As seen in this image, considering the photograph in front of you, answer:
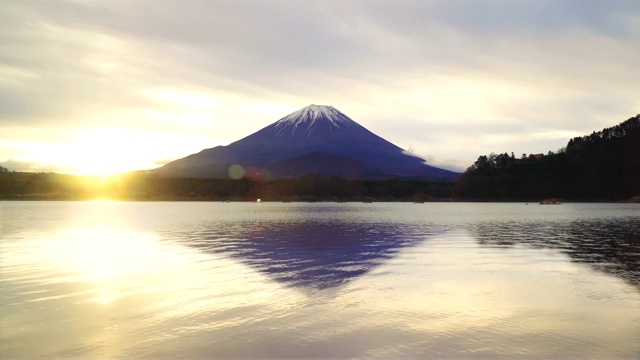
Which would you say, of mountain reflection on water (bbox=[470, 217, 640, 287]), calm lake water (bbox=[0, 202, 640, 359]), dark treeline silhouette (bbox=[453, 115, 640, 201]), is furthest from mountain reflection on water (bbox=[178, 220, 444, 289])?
dark treeline silhouette (bbox=[453, 115, 640, 201])

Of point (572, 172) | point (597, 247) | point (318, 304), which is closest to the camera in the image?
point (318, 304)

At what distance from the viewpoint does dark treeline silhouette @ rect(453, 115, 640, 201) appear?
161875mm

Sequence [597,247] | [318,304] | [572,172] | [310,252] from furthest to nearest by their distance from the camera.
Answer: [572,172]
[597,247]
[310,252]
[318,304]

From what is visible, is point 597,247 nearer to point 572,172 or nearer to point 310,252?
point 310,252

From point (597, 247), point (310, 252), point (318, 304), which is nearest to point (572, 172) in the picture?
point (597, 247)

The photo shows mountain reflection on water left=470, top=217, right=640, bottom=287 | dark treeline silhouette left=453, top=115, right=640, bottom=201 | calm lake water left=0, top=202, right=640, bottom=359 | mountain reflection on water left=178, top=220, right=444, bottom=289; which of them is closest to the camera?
calm lake water left=0, top=202, right=640, bottom=359

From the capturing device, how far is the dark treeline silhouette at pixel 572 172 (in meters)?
162

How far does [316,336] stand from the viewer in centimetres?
1096

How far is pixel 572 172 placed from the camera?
172000 mm

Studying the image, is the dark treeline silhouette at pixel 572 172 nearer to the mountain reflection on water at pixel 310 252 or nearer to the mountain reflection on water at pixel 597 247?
the mountain reflection on water at pixel 597 247

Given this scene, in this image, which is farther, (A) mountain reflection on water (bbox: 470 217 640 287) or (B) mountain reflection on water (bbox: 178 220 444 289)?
(A) mountain reflection on water (bbox: 470 217 640 287)

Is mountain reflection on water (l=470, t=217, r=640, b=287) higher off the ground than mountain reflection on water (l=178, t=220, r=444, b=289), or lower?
higher

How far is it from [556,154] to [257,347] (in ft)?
639

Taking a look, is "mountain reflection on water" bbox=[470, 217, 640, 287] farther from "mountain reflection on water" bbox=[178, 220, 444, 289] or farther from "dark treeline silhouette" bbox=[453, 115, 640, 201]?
"dark treeline silhouette" bbox=[453, 115, 640, 201]
